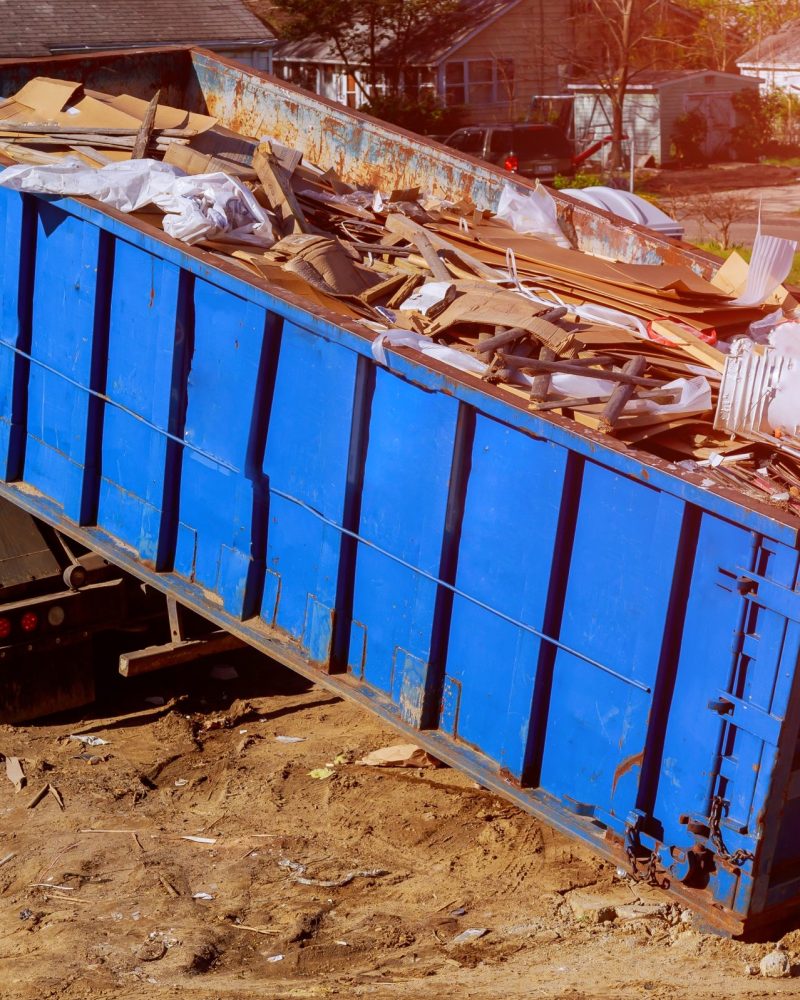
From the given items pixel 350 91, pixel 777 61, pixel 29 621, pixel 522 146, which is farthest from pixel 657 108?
pixel 29 621

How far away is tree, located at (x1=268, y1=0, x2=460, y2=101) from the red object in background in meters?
26.6

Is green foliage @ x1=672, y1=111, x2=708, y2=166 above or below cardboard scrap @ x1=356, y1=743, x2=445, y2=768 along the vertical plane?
above

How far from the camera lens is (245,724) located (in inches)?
243

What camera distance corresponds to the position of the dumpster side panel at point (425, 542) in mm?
3848

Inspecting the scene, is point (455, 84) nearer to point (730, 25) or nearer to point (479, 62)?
point (479, 62)

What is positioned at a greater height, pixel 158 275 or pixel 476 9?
pixel 476 9

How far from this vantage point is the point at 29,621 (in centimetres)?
572

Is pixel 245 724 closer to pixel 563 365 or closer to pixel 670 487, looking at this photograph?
pixel 563 365

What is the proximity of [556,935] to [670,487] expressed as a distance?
1.65 m

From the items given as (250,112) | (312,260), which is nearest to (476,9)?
(250,112)

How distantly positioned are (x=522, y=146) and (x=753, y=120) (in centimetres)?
1027

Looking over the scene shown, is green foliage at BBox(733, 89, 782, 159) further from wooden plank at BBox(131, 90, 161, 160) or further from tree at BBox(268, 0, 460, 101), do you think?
wooden plank at BBox(131, 90, 161, 160)

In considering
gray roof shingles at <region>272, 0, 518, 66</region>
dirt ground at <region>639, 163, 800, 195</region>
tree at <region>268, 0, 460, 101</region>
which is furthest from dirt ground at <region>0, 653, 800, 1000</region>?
gray roof shingles at <region>272, 0, 518, 66</region>

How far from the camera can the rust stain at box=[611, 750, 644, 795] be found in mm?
4043
